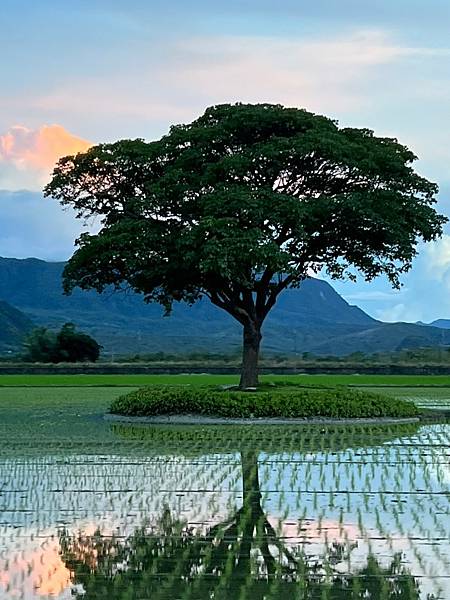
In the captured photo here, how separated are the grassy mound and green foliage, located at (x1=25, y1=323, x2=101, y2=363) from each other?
43.8 m

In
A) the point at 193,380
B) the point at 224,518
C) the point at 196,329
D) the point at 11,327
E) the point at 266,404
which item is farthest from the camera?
the point at 196,329

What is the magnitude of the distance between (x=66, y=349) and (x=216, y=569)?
59969 mm

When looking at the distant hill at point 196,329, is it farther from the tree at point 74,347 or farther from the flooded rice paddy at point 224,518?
the flooded rice paddy at point 224,518

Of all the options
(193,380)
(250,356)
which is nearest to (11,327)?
(193,380)

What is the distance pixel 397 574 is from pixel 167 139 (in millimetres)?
19205

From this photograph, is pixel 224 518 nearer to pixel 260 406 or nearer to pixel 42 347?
pixel 260 406

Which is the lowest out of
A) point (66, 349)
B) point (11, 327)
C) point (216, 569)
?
point (66, 349)

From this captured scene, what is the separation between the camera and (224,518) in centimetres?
1009

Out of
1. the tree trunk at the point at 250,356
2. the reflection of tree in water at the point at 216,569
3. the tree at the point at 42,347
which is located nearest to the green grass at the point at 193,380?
the tree at the point at 42,347

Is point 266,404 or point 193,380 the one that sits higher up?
point 266,404

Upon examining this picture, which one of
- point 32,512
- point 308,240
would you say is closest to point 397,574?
point 32,512

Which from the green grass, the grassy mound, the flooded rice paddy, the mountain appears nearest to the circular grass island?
the grassy mound

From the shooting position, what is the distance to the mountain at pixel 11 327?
5285 inches

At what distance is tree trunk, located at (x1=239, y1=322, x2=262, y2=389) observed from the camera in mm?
25359
